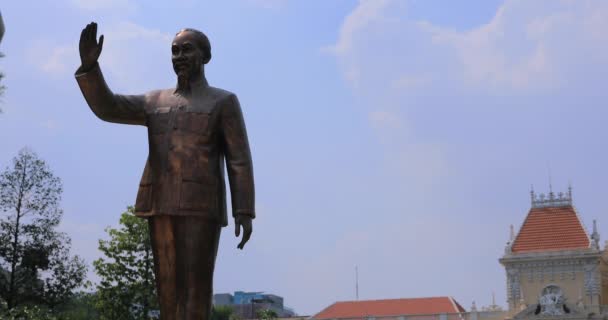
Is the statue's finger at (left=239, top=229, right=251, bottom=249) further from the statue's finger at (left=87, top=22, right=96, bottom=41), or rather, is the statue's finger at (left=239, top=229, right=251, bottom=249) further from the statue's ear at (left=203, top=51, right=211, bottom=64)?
the statue's finger at (left=87, top=22, right=96, bottom=41)

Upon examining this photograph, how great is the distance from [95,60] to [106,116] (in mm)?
396

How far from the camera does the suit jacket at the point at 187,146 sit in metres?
5.73

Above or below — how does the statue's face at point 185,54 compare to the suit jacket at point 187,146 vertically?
above

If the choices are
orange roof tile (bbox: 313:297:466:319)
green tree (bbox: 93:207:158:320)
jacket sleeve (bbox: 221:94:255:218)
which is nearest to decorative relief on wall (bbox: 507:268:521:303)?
orange roof tile (bbox: 313:297:466:319)

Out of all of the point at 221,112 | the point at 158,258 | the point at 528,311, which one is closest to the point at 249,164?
the point at 221,112

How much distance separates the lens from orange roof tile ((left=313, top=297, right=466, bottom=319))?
51219 millimetres

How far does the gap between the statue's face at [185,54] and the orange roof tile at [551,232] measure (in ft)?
151

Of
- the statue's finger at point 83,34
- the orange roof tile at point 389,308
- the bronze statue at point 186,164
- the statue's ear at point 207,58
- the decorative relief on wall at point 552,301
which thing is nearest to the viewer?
the bronze statue at point 186,164

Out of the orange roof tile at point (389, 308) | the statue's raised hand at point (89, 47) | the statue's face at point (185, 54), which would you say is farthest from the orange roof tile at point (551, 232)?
the statue's raised hand at point (89, 47)

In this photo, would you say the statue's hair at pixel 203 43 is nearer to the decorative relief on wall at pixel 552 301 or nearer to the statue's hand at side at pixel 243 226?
the statue's hand at side at pixel 243 226

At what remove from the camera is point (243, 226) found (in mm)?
5816

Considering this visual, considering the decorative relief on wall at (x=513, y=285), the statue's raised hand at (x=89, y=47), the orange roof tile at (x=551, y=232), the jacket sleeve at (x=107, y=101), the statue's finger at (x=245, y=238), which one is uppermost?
the orange roof tile at (x=551, y=232)

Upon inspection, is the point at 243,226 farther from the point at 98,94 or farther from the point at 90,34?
the point at 90,34

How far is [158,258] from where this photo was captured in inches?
226
